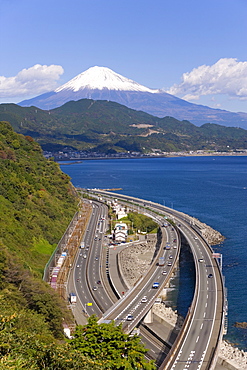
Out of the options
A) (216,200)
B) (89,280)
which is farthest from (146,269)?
(216,200)

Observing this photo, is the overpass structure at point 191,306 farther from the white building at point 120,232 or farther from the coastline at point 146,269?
the white building at point 120,232

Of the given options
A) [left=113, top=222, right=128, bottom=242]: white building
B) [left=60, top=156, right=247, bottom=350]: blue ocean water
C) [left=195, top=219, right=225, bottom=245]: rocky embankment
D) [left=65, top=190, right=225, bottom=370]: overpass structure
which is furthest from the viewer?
[left=195, top=219, right=225, bottom=245]: rocky embankment

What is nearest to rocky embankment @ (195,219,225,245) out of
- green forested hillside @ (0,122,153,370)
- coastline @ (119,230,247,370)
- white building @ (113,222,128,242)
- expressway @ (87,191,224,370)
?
coastline @ (119,230,247,370)

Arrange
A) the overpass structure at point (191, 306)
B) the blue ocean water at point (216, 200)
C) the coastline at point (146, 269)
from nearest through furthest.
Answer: the overpass structure at point (191, 306) < the coastline at point (146, 269) < the blue ocean water at point (216, 200)

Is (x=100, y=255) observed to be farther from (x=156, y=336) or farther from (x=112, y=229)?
(x=156, y=336)

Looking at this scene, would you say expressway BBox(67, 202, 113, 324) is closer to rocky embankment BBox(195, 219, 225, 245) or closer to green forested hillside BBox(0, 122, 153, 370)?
green forested hillside BBox(0, 122, 153, 370)

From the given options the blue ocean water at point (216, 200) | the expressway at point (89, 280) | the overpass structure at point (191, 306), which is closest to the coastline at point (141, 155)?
the blue ocean water at point (216, 200)
